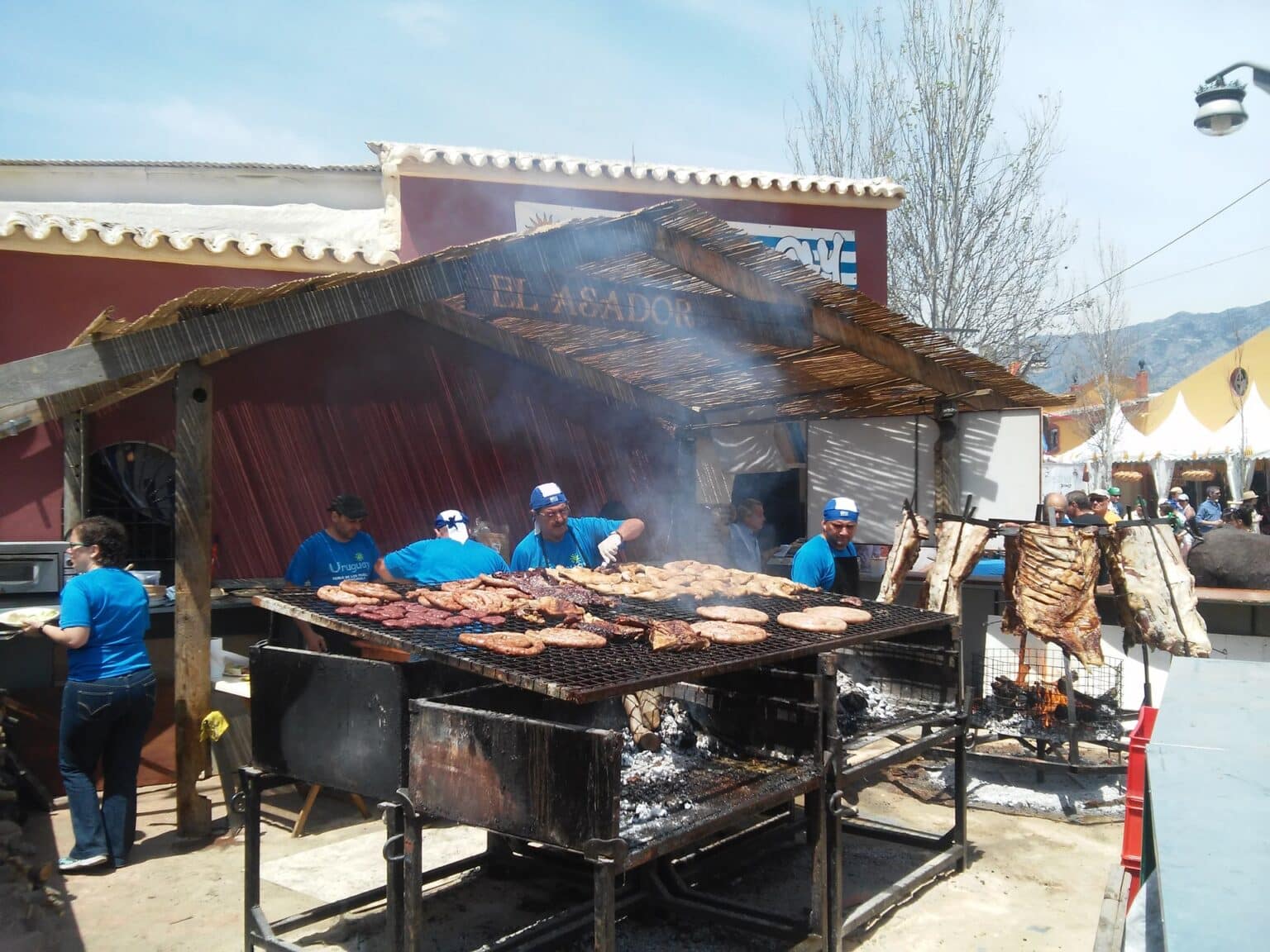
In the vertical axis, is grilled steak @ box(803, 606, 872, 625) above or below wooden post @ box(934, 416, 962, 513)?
below

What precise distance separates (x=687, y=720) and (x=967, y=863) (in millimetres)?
2158

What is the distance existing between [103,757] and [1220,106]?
10.7 m

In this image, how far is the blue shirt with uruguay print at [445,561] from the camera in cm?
661

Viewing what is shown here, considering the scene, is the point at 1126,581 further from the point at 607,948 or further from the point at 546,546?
the point at 607,948

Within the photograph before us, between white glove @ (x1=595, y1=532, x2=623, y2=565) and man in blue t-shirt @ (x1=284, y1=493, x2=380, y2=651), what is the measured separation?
1.78 m

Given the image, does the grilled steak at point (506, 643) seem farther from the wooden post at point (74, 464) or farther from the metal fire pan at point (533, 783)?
the wooden post at point (74, 464)

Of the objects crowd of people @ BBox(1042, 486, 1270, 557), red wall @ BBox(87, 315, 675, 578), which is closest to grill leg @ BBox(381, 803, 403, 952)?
red wall @ BBox(87, 315, 675, 578)

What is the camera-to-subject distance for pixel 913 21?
18.0m

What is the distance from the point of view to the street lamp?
29.4 feet

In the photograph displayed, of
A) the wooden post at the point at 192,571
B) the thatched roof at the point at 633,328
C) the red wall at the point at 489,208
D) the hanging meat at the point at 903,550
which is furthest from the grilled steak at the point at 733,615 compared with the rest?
the red wall at the point at 489,208

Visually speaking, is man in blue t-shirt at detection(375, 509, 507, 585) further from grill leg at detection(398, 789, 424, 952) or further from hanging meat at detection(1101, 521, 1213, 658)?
hanging meat at detection(1101, 521, 1213, 658)

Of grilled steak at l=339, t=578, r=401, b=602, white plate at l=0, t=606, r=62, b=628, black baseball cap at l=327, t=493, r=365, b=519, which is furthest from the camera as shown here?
black baseball cap at l=327, t=493, r=365, b=519

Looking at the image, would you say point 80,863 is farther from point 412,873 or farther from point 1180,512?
point 1180,512

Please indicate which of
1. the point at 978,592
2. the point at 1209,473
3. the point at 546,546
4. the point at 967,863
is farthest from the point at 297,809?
the point at 1209,473
